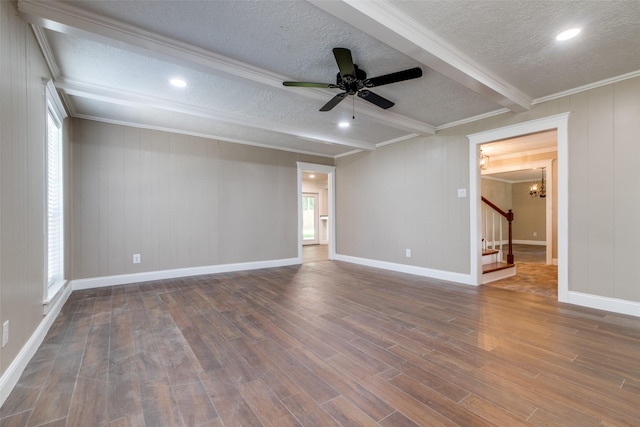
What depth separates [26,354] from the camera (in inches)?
76.2

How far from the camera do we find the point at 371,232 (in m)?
5.73

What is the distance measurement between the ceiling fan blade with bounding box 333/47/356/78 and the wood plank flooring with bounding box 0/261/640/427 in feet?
7.54

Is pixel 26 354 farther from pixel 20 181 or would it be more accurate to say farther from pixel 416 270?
pixel 416 270

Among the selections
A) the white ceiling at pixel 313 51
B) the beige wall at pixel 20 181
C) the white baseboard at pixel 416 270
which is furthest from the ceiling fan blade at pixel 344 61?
the white baseboard at pixel 416 270

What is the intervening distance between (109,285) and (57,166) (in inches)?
72.5

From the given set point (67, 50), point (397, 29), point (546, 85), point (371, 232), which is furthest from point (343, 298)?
point (67, 50)

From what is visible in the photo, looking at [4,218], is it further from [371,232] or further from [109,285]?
[371,232]

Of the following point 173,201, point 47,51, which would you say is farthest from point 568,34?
point 173,201

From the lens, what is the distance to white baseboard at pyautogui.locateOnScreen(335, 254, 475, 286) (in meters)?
4.19

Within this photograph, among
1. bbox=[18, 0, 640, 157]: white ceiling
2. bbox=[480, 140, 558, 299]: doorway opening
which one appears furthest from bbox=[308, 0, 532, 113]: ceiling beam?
bbox=[480, 140, 558, 299]: doorway opening

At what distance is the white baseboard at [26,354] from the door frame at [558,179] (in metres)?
4.83

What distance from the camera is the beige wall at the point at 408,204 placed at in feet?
14.1

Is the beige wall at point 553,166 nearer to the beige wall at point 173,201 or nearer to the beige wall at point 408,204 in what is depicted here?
the beige wall at point 408,204

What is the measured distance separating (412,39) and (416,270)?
3751 mm
